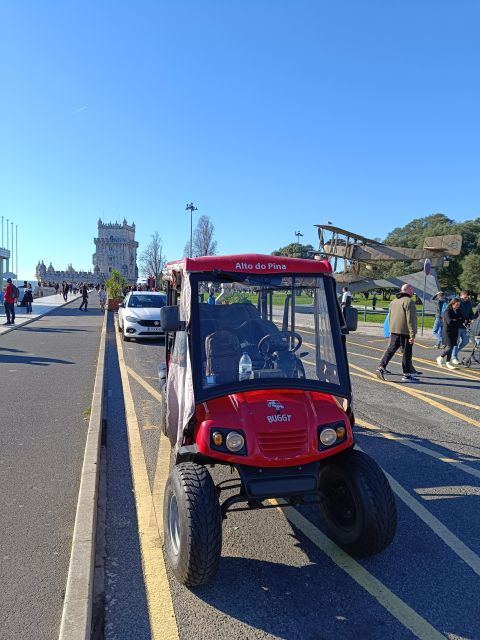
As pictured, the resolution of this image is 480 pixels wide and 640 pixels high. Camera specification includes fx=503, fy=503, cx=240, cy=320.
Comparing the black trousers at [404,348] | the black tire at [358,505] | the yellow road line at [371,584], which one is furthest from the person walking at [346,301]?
the yellow road line at [371,584]

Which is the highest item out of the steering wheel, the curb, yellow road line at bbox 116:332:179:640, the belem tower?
the belem tower

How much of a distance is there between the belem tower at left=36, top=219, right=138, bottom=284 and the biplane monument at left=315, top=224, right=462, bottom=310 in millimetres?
133926

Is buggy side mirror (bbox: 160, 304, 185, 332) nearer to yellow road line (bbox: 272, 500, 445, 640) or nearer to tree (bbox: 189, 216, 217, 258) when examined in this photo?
yellow road line (bbox: 272, 500, 445, 640)

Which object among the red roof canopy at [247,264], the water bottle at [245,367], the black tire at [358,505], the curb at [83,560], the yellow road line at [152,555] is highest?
the red roof canopy at [247,264]

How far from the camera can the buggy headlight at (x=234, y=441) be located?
10.6 ft

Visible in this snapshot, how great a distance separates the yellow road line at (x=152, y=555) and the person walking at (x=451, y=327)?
8.69m

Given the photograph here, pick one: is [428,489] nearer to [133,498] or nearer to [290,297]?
[290,297]

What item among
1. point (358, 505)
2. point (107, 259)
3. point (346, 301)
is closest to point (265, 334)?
point (358, 505)

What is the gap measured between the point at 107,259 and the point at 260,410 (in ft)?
550

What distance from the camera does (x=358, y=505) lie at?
3.35 m

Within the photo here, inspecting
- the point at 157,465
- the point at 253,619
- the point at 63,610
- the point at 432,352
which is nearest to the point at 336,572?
the point at 253,619

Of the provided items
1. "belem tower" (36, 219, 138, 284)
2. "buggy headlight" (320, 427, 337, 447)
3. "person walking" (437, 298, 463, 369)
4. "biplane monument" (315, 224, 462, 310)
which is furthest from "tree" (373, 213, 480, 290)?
"belem tower" (36, 219, 138, 284)

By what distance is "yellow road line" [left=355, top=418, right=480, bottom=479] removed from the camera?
529 cm

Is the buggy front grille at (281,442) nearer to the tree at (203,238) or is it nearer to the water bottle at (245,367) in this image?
the water bottle at (245,367)
